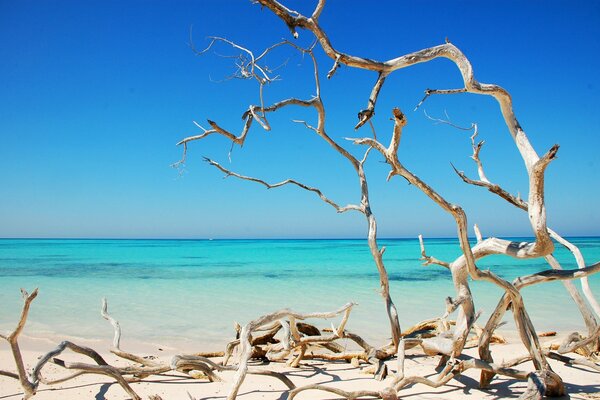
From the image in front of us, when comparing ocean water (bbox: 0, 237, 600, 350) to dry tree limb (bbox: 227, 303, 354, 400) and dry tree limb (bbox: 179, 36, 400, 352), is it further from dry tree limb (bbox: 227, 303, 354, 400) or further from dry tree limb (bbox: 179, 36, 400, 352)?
dry tree limb (bbox: 227, 303, 354, 400)

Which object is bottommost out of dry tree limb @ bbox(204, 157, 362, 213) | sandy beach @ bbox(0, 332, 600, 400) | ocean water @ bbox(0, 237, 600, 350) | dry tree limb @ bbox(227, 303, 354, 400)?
ocean water @ bbox(0, 237, 600, 350)

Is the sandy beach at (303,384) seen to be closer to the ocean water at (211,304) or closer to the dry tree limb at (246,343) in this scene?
the dry tree limb at (246,343)

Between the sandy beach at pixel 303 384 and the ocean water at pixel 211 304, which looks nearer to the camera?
the sandy beach at pixel 303 384

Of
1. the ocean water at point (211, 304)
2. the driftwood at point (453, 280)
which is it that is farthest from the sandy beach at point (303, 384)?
the ocean water at point (211, 304)

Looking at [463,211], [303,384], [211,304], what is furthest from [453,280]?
[211,304]

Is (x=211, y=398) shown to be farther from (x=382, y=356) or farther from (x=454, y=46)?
(x=454, y=46)

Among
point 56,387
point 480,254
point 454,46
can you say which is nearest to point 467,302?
point 480,254

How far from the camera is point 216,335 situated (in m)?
6.25

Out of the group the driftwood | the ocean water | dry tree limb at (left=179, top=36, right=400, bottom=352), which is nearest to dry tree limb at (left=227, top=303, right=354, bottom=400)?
the driftwood

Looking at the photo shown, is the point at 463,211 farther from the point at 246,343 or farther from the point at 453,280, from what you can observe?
the point at 246,343

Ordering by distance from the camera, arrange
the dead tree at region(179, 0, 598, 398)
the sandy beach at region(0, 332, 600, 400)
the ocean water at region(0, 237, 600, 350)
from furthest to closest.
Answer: the ocean water at region(0, 237, 600, 350) → the sandy beach at region(0, 332, 600, 400) → the dead tree at region(179, 0, 598, 398)

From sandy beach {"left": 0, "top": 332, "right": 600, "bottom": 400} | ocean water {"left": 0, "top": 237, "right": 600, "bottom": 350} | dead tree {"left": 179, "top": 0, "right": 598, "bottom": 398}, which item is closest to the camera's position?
dead tree {"left": 179, "top": 0, "right": 598, "bottom": 398}

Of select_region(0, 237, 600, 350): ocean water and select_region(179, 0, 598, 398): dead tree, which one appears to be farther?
select_region(0, 237, 600, 350): ocean water

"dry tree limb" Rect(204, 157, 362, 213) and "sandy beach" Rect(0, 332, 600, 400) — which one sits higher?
"dry tree limb" Rect(204, 157, 362, 213)
